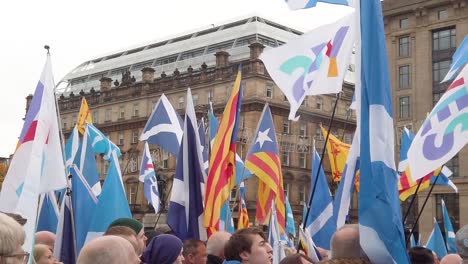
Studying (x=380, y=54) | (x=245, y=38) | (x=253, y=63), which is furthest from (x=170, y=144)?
(x=245, y=38)

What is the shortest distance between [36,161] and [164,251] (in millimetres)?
1904

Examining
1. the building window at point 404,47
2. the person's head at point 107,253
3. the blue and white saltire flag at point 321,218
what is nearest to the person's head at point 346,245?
the person's head at point 107,253

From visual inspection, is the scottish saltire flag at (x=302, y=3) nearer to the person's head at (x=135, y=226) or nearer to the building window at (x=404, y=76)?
the person's head at (x=135, y=226)

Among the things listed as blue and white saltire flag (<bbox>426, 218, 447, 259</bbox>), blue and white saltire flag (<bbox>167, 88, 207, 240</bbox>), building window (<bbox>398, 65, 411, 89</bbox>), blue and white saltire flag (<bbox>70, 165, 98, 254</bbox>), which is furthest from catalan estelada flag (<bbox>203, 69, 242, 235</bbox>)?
building window (<bbox>398, 65, 411, 89</bbox>)

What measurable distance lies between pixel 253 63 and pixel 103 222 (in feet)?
182

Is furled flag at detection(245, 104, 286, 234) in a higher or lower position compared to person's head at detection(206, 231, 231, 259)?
higher

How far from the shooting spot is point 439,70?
51.3 meters

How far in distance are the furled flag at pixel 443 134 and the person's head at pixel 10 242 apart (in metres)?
5.04

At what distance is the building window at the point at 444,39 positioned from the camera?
5075 centimetres

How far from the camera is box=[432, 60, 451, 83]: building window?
5082 cm

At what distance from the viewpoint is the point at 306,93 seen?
931 centimetres

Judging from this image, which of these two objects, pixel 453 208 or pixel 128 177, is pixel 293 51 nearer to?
pixel 453 208

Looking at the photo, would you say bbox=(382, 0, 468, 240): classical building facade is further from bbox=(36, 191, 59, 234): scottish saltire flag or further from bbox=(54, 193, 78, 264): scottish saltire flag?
bbox=(54, 193, 78, 264): scottish saltire flag

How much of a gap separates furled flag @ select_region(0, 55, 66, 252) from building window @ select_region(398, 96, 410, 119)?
150 ft
